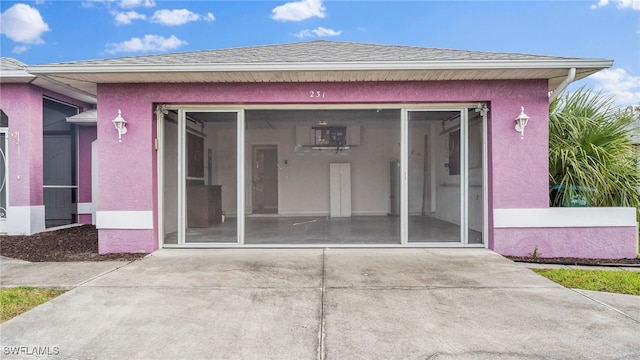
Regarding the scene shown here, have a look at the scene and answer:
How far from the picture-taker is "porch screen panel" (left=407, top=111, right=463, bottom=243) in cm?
590

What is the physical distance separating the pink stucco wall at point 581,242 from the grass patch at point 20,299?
5815mm

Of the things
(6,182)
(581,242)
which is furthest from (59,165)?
(581,242)

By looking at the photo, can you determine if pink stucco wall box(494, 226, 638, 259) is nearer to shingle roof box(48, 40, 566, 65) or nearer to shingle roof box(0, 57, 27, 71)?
shingle roof box(48, 40, 566, 65)

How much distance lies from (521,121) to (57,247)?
7458 millimetres

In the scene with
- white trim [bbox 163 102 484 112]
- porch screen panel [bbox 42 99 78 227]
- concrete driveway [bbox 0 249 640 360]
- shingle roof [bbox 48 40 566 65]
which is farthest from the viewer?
porch screen panel [bbox 42 99 78 227]

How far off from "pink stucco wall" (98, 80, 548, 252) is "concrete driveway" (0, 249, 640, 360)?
1308mm

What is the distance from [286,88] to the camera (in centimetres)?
555

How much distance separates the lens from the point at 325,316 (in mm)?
3082

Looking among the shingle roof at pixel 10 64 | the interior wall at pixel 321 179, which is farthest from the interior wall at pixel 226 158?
the shingle roof at pixel 10 64

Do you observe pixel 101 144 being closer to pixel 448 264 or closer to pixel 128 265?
pixel 128 265

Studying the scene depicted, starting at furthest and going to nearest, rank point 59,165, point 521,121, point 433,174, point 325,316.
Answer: point 59,165 < point 433,174 < point 521,121 < point 325,316

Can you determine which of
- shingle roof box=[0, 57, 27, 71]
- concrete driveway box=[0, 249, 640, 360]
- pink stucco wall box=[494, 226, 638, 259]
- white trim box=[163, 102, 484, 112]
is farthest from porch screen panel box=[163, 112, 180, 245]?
pink stucco wall box=[494, 226, 638, 259]

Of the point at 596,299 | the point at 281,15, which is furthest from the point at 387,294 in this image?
the point at 281,15

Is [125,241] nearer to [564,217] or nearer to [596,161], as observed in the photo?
[564,217]
